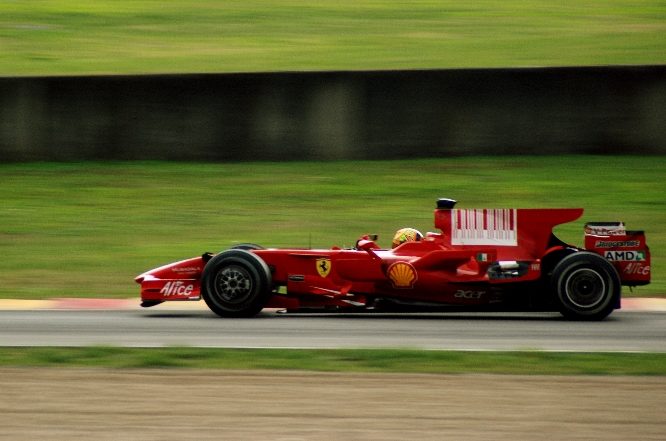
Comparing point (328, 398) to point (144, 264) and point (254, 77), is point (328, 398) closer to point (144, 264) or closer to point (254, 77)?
point (144, 264)

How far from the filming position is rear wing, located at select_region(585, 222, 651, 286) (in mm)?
11383

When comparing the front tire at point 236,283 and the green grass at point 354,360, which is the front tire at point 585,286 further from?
the front tire at point 236,283

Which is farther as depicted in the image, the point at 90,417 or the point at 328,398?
the point at 328,398

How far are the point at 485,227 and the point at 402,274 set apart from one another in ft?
3.13

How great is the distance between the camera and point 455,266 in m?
11.5

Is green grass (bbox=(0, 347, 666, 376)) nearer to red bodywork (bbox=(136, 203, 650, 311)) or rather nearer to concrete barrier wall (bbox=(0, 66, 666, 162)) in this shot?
red bodywork (bbox=(136, 203, 650, 311))

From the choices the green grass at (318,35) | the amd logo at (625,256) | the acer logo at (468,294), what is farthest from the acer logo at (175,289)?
the green grass at (318,35)

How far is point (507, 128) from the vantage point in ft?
70.1

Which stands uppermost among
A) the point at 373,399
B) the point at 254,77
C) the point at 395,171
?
the point at 254,77

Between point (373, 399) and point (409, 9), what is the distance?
922 inches

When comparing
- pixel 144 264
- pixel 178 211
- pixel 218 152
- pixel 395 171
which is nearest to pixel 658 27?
pixel 395 171

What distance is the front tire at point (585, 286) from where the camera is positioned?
11172 millimetres

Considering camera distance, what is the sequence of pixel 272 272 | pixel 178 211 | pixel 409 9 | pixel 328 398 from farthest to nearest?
1. pixel 409 9
2. pixel 178 211
3. pixel 272 272
4. pixel 328 398

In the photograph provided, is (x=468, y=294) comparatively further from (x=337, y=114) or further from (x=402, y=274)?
(x=337, y=114)
